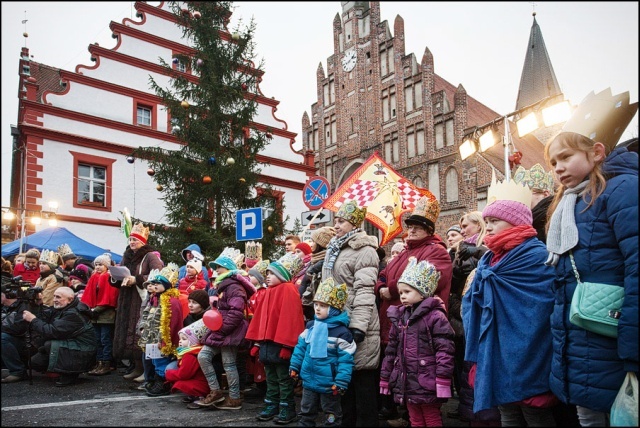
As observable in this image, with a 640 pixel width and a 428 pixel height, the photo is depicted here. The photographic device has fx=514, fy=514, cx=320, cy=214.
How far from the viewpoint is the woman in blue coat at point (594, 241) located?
2336 mm

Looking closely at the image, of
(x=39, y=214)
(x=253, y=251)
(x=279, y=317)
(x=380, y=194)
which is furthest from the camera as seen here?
(x=39, y=214)

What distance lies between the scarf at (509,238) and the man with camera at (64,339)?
557 cm

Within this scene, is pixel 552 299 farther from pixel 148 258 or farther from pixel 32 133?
pixel 32 133

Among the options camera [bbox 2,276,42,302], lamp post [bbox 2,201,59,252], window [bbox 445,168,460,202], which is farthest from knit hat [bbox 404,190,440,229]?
window [bbox 445,168,460,202]

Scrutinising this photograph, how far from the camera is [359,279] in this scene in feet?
14.8

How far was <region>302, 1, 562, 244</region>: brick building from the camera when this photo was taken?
2775cm

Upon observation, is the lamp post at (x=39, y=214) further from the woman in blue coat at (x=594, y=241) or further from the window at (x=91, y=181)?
the woman in blue coat at (x=594, y=241)

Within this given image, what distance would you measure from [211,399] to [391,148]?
1097 inches

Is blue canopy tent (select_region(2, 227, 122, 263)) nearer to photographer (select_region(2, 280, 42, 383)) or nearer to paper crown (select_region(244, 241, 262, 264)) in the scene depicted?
paper crown (select_region(244, 241, 262, 264))

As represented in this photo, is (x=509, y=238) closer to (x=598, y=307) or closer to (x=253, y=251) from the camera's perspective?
(x=598, y=307)

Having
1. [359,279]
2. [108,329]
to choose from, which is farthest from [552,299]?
[108,329]

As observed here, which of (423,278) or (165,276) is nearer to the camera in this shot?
(423,278)

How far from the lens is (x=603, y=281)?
2.46 m

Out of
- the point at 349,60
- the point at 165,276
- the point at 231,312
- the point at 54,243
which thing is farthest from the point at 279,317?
the point at 349,60
